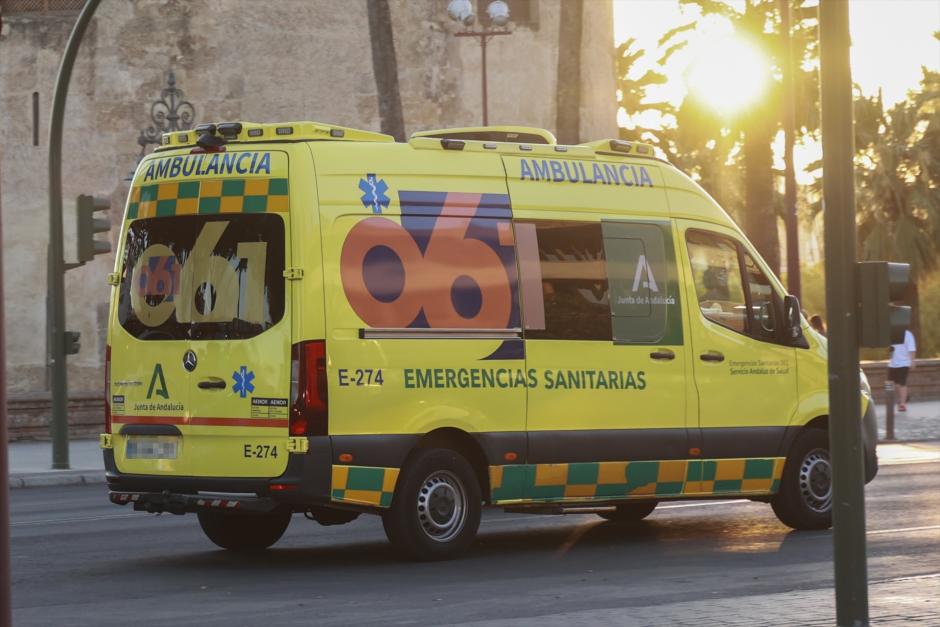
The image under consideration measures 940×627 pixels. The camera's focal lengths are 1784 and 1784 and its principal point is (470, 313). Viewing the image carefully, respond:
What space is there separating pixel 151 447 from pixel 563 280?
284cm

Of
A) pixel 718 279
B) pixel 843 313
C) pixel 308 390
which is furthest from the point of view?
pixel 718 279

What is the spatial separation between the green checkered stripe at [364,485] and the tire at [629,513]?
3.46 meters

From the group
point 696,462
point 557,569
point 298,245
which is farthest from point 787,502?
point 298,245

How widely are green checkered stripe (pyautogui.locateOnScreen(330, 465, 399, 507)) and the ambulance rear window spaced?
0.98 metres

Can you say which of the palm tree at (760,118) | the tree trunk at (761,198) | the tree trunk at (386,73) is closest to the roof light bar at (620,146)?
the palm tree at (760,118)

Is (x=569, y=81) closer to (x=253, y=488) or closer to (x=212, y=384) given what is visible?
(x=212, y=384)

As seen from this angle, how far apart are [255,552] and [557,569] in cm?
218

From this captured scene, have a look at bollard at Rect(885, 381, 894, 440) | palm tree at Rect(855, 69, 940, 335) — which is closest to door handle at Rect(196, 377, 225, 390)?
bollard at Rect(885, 381, 894, 440)

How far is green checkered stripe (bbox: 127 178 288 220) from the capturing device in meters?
10.6

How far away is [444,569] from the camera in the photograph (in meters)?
10.7

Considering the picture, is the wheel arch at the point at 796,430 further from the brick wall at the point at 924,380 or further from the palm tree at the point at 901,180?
the palm tree at the point at 901,180

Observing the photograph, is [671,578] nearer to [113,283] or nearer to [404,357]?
[404,357]

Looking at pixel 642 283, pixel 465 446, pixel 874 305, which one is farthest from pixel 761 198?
pixel 874 305

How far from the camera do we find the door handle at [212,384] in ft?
34.8
